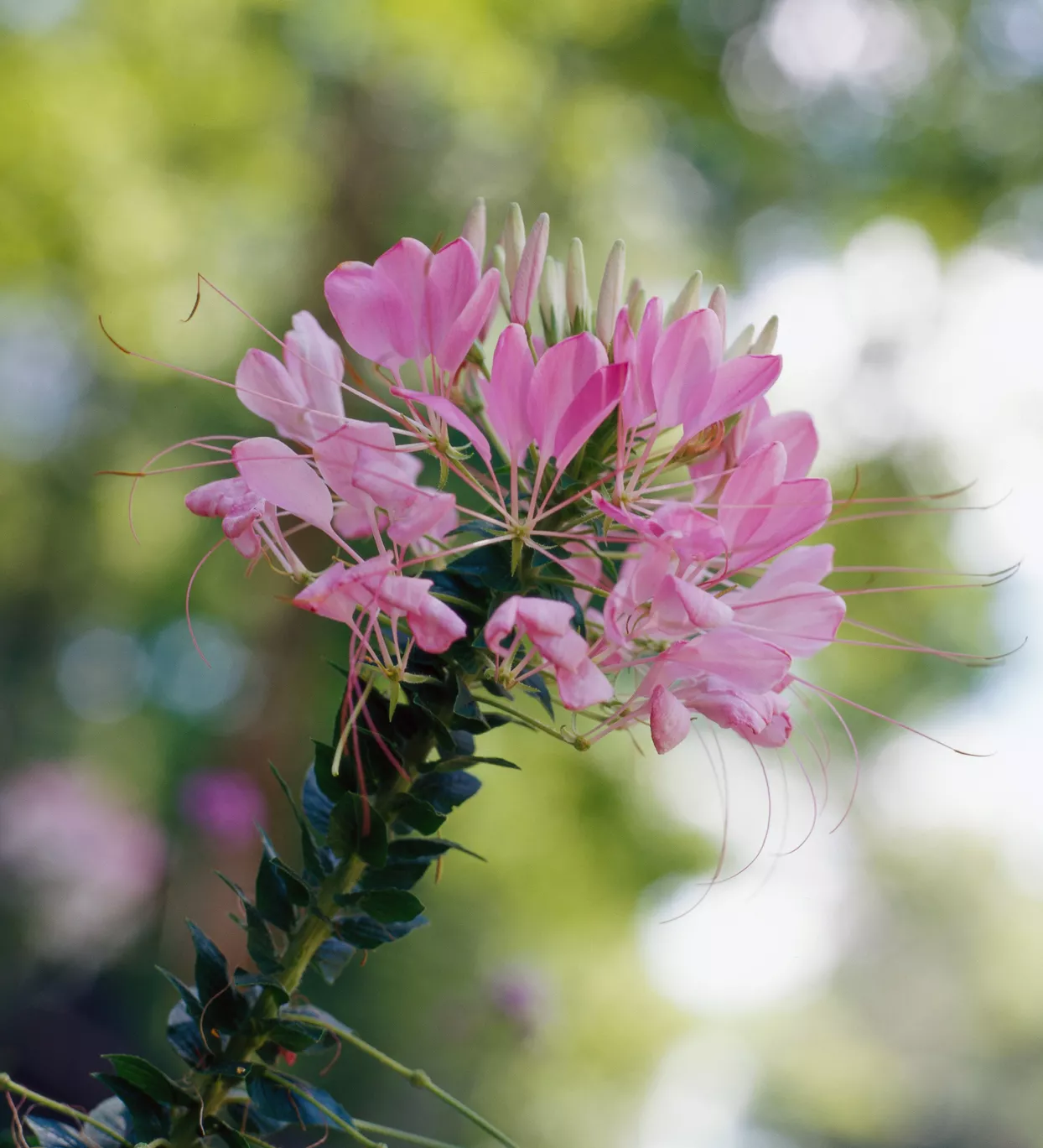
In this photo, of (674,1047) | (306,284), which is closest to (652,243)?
(306,284)

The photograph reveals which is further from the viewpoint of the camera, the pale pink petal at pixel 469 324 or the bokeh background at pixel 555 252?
the bokeh background at pixel 555 252

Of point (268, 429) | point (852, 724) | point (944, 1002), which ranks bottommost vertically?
point (944, 1002)

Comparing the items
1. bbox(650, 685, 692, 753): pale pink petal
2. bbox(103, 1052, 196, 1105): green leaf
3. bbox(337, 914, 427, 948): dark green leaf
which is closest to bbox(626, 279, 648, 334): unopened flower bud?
bbox(650, 685, 692, 753): pale pink petal

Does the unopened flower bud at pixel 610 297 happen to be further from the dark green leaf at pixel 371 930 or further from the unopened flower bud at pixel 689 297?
the dark green leaf at pixel 371 930

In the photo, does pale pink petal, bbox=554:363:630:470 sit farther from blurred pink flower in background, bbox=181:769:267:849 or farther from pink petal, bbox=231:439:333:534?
blurred pink flower in background, bbox=181:769:267:849

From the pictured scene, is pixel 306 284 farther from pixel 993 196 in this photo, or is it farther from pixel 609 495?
pixel 609 495

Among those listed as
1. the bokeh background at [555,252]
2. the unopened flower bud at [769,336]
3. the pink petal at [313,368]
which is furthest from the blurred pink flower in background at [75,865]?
the unopened flower bud at [769,336]
